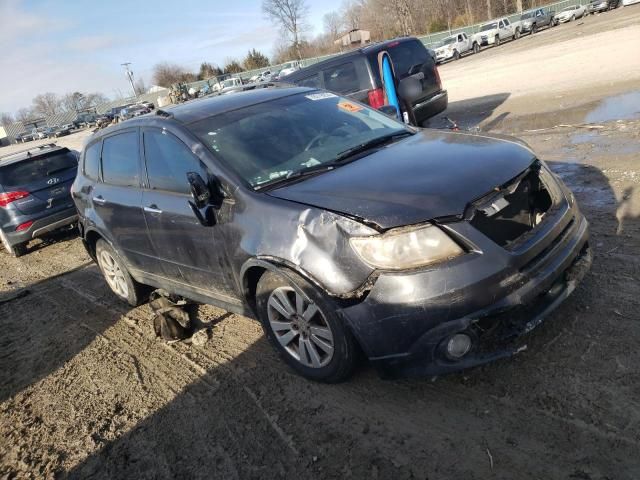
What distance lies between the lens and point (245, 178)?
3.45 meters

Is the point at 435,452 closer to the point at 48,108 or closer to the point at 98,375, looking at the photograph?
the point at 98,375

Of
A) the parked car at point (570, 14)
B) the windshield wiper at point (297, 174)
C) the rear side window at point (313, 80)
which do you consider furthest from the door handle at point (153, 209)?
the parked car at point (570, 14)

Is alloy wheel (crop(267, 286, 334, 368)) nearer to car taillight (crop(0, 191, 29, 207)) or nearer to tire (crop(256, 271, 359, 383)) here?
tire (crop(256, 271, 359, 383))

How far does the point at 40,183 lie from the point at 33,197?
298mm

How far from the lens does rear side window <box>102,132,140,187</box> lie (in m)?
4.46

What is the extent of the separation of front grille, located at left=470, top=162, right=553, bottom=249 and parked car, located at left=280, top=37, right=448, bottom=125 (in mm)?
5900

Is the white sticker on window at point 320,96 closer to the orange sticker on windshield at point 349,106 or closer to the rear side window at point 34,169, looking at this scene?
the orange sticker on windshield at point 349,106

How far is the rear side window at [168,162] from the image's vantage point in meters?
3.76

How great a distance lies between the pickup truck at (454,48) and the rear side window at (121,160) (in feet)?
105

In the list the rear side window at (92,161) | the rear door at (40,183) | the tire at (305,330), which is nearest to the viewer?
the tire at (305,330)

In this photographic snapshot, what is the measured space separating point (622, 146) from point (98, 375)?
6.50m

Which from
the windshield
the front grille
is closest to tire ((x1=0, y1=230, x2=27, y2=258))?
the windshield

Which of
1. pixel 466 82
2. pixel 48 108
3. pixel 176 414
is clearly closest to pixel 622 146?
pixel 176 414

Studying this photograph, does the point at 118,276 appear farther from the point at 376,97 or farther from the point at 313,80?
Result: the point at 313,80
